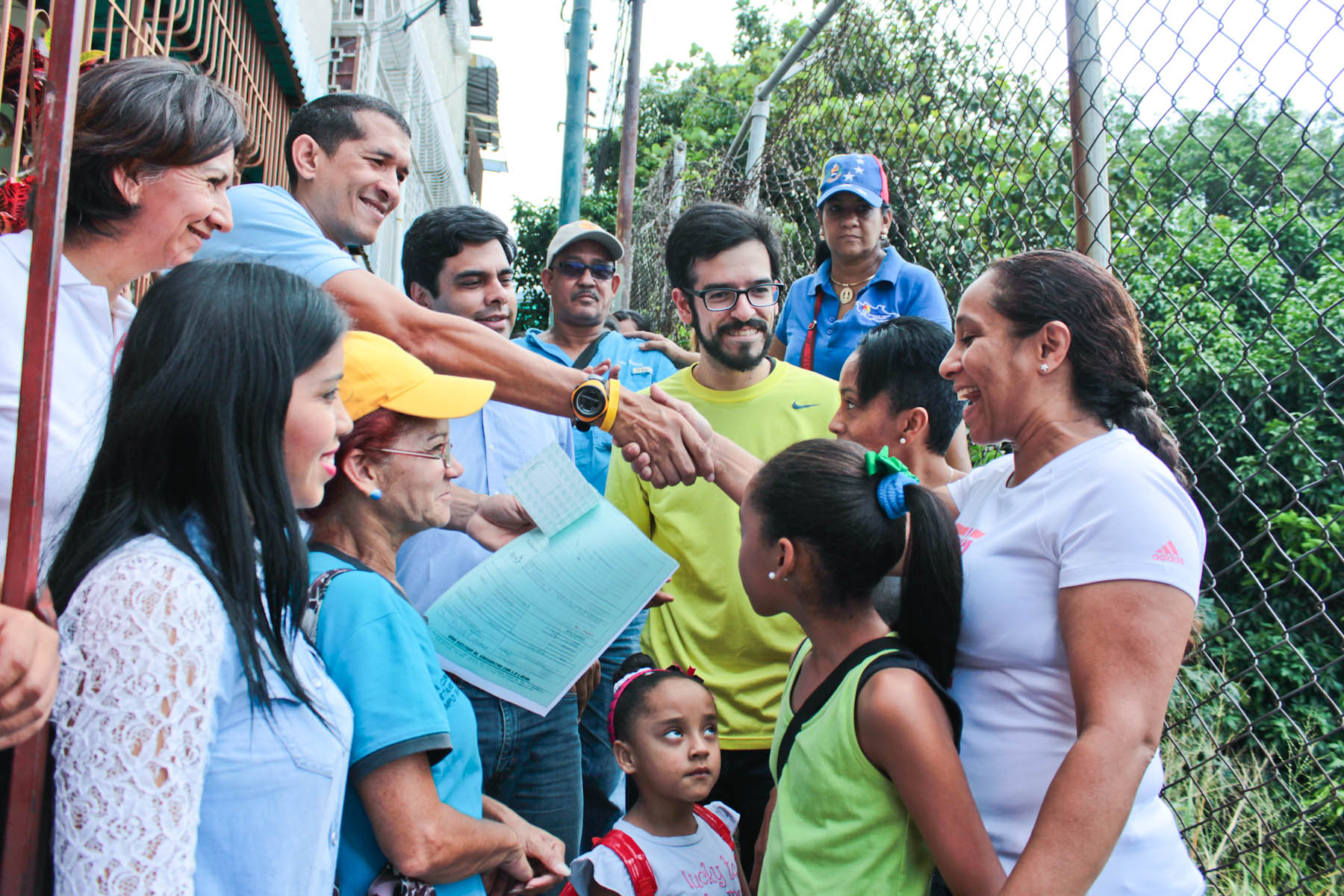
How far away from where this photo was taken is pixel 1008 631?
1.62 m

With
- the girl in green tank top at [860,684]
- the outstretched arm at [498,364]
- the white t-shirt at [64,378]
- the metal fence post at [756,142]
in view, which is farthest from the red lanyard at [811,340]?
the white t-shirt at [64,378]

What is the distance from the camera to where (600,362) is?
12.0ft

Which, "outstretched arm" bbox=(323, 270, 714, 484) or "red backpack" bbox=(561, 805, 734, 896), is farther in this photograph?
"outstretched arm" bbox=(323, 270, 714, 484)

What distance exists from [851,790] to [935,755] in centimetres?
19

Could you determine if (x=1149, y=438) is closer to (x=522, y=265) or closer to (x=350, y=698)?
(x=350, y=698)

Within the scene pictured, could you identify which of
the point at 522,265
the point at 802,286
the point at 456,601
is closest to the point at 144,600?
the point at 456,601

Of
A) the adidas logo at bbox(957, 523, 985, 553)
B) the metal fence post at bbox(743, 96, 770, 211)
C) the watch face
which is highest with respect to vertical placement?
the metal fence post at bbox(743, 96, 770, 211)

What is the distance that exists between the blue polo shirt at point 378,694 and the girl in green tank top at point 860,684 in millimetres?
608

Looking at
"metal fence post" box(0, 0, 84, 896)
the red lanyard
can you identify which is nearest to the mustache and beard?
the red lanyard

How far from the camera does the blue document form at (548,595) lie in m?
2.14

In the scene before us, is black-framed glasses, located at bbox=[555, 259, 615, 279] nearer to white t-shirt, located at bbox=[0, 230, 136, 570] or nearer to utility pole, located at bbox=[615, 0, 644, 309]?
white t-shirt, located at bbox=[0, 230, 136, 570]

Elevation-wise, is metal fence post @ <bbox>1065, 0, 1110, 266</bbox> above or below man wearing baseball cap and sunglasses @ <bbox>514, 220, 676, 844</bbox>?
above

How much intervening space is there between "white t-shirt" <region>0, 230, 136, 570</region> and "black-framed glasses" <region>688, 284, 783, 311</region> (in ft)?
5.15

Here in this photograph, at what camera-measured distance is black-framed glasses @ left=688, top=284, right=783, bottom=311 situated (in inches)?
115
